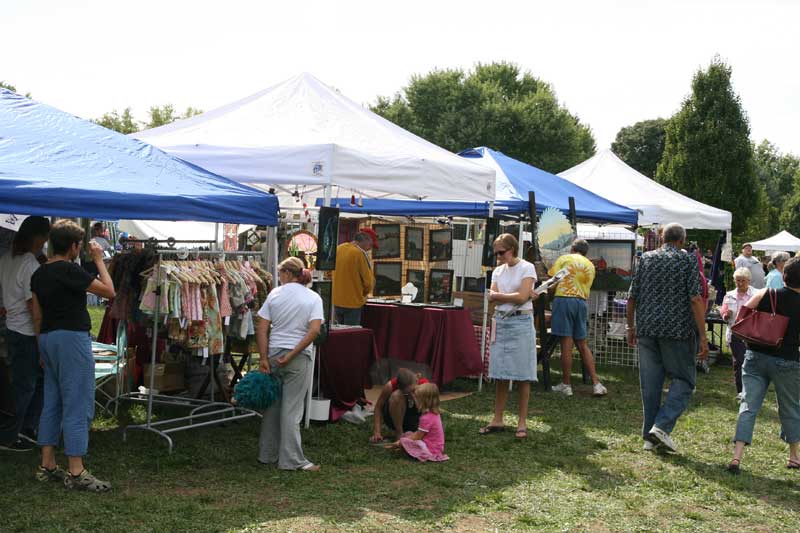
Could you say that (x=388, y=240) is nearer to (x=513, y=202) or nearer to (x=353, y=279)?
(x=513, y=202)

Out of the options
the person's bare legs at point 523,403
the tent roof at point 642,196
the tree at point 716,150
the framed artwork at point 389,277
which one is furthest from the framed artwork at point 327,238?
the tree at point 716,150

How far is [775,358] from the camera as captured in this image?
6074mm

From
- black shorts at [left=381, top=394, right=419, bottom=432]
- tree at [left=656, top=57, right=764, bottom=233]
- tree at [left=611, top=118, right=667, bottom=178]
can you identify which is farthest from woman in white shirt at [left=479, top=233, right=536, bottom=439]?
tree at [left=611, top=118, right=667, bottom=178]

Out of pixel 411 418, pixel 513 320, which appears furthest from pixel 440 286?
pixel 411 418

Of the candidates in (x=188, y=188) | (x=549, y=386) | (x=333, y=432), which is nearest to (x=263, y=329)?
(x=188, y=188)

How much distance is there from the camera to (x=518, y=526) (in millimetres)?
4812

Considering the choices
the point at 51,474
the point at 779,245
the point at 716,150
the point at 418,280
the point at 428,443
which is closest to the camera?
the point at 51,474

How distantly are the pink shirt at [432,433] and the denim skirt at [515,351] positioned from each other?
2.84ft

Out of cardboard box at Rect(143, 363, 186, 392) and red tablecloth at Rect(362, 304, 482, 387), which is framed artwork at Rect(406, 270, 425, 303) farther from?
cardboard box at Rect(143, 363, 186, 392)

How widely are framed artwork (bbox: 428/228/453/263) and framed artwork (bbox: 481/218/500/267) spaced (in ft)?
3.81

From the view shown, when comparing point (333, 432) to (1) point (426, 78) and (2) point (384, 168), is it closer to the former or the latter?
(2) point (384, 168)

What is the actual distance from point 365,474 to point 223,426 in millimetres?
1775

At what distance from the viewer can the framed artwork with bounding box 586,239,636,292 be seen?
11.4m

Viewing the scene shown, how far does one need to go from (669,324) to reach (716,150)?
940 inches
